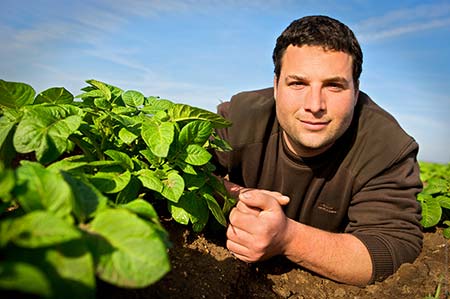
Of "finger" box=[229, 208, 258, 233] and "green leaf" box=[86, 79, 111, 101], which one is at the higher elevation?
"green leaf" box=[86, 79, 111, 101]

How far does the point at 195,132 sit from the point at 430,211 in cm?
197

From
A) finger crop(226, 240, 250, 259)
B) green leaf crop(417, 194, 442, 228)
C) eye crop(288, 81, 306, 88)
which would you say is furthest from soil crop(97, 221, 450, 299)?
eye crop(288, 81, 306, 88)

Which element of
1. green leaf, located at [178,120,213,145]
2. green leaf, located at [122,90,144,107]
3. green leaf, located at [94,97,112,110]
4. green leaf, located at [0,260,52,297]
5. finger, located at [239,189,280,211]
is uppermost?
green leaf, located at [122,90,144,107]

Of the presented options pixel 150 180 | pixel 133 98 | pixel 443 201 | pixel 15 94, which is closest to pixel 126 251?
pixel 150 180

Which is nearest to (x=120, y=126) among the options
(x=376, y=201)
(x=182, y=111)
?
(x=182, y=111)

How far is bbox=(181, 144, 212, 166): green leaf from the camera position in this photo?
69.5 inches

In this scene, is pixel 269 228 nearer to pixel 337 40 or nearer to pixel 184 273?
pixel 184 273

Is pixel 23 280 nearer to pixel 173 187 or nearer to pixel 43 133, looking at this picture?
pixel 43 133

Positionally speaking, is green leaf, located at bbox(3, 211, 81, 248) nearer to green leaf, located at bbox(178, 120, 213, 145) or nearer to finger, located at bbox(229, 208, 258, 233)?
green leaf, located at bbox(178, 120, 213, 145)

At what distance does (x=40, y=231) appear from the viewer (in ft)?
2.69

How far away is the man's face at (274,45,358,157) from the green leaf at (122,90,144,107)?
2.83ft

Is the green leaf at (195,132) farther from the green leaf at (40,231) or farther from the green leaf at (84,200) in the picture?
the green leaf at (40,231)

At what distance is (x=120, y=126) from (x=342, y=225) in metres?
1.70

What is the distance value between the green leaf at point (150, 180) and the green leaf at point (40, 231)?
2.52 ft
